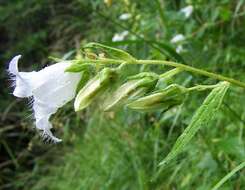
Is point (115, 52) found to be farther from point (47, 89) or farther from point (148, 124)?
point (148, 124)

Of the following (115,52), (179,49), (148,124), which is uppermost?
(115,52)

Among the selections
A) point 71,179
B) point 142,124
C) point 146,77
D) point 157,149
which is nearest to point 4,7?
point 71,179

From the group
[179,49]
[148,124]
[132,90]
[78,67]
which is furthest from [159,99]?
[148,124]

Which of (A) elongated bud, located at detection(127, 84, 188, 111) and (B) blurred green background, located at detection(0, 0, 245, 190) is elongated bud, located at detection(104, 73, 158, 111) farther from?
(B) blurred green background, located at detection(0, 0, 245, 190)

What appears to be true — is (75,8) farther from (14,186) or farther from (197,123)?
(197,123)

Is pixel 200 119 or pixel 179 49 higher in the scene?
pixel 200 119

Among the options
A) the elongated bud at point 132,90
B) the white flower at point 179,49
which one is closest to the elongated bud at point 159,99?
the elongated bud at point 132,90
